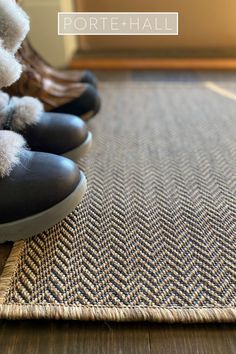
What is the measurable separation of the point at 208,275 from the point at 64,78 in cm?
69

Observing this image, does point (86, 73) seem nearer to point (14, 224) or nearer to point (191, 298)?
point (14, 224)

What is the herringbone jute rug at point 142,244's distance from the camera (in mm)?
445

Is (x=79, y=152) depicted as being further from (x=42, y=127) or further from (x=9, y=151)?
(x=9, y=151)

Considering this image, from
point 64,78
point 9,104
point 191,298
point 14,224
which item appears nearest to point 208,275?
point 191,298

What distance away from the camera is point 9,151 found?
519mm

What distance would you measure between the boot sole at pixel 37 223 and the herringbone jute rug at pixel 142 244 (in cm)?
3

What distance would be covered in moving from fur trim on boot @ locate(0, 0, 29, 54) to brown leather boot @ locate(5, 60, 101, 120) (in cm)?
26

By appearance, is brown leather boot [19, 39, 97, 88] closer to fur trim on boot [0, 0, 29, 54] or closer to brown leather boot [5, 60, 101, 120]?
brown leather boot [5, 60, 101, 120]

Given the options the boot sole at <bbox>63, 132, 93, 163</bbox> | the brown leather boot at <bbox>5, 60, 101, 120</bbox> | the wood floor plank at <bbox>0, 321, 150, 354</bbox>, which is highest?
the brown leather boot at <bbox>5, 60, 101, 120</bbox>

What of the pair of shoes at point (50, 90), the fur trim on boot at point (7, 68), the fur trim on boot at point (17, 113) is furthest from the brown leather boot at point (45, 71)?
the fur trim on boot at point (7, 68)

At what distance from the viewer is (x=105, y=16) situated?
1.50 meters

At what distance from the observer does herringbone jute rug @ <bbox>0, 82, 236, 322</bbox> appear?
445mm

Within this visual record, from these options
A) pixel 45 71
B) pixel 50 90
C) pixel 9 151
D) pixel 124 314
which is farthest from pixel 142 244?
pixel 45 71

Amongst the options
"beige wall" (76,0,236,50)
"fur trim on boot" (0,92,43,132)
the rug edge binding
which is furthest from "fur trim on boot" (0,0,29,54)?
"beige wall" (76,0,236,50)
